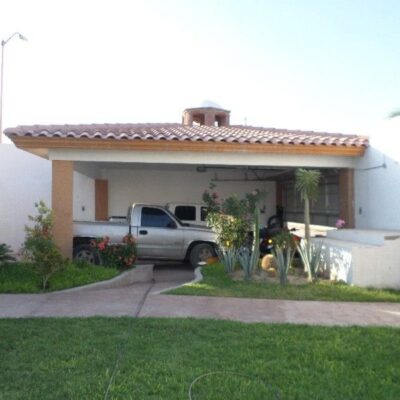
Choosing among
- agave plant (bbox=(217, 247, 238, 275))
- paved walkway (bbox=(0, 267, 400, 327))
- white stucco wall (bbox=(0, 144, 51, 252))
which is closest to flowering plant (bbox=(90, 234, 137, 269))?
paved walkway (bbox=(0, 267, 400, 327))

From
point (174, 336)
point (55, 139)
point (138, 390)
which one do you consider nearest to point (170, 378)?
point (138, 390)

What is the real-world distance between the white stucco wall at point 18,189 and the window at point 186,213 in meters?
4.17

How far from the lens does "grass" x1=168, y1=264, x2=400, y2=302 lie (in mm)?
8336

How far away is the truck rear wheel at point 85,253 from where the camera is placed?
11268 millimetres

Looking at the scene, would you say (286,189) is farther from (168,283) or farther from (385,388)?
(385,388)

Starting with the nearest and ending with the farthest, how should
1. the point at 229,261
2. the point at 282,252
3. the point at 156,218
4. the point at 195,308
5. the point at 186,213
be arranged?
the point at 195,308
the point at 282,252
the point at 229,261
the point at 156,218
the point at 186,213

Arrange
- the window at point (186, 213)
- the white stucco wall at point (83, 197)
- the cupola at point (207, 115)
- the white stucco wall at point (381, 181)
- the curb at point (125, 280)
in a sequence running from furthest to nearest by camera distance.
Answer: the cupola at point (207, 115), the window at point (186, 213), the white stucco wall at point (83, 197), the white stucco wall at point (381, 181), the curb at point (125, 280)

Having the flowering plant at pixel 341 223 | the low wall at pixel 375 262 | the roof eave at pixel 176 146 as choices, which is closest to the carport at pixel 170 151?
the roof eave at pixel 176 146

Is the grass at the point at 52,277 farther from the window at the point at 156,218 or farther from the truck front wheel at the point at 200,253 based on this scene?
the truck front wheel at the point at 200,253

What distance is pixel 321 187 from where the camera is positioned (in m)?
15.2

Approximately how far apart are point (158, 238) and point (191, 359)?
7773mm

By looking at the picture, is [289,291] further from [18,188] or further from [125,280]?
[18,188]

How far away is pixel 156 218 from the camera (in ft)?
42.0

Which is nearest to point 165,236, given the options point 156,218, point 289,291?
point 156,218
